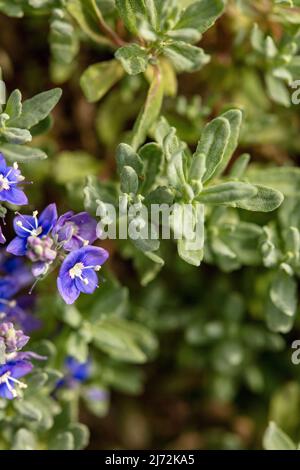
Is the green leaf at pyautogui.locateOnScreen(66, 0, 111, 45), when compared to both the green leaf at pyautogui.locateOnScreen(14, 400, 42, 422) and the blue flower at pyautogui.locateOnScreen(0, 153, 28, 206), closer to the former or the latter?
the blue flower at pyautogui.locateOnScreen(0, 153, 28, 206)

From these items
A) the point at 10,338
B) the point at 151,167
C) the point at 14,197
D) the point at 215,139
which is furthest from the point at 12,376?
the point at 215,139

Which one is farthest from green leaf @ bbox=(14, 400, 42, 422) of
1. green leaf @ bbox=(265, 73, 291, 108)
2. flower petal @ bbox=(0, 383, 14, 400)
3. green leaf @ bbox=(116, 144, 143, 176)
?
→ green leaf @ bbox=(265, 73, 291, 108)

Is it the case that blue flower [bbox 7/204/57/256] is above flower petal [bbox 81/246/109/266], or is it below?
above

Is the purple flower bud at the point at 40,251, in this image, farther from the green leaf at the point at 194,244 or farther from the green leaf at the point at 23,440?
the green leaf at the point at 23,440

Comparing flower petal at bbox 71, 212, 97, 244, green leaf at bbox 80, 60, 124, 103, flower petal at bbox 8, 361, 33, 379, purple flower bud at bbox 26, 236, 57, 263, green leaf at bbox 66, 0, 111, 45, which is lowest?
flower petal at bbox 8, 361, 33, 379

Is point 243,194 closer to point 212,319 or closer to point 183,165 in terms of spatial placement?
point 183,165

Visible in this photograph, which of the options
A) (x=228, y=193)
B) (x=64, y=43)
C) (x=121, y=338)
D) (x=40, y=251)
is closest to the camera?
(x=40, y=251)

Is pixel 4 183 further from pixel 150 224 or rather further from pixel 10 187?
pixel 150 224
